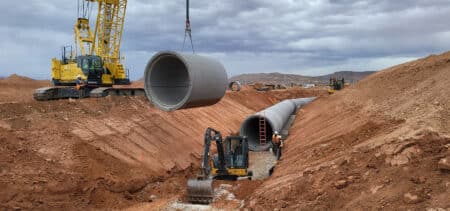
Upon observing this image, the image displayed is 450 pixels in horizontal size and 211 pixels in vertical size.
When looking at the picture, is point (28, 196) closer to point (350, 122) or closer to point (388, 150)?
point (388, 150)

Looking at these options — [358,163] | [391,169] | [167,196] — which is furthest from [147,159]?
[391,169]

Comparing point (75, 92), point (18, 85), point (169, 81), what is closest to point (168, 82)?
point (169, 81)

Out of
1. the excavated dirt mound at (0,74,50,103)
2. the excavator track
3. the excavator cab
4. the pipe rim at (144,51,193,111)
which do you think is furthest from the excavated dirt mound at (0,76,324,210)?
the excavated dirt mound at (0,74,50,103)

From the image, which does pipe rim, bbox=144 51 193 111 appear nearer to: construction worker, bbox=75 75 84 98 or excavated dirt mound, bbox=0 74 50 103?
construction worker, bbox=75 75 84 98

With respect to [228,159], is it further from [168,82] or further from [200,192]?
[168,82]

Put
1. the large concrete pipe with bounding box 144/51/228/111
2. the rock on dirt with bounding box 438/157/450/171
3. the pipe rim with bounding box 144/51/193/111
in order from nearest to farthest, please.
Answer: the rock on dirt with bounding box 438/157/450/171 < the large concrete pipe with bounding box 144/51/228/111 < the pipe rim with bounding box 144/51/193/111

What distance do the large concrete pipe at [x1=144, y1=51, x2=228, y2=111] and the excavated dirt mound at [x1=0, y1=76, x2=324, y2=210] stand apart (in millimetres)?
3423

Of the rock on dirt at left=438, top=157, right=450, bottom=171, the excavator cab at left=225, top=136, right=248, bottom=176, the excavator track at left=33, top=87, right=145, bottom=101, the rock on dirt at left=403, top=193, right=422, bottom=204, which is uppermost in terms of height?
the excavator track at left=33, top=87, right=145, bottom=101

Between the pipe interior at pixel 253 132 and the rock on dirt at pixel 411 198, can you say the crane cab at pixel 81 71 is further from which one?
the rock on dirt at pixel 411 198

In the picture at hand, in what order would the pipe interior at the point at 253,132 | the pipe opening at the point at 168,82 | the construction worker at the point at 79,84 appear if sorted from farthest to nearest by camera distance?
the construction worker at the point at 79,84, the pipe interior at the point at 253,132, the pipe opening at the point at 168,82

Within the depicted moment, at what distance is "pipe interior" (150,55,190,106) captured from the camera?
35.3 ft

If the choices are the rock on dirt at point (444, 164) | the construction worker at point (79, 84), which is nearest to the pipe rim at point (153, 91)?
the rock on dirt at point (444, 164)

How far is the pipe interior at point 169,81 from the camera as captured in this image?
10748 mm

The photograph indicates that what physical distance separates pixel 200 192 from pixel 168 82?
328 centimetres
